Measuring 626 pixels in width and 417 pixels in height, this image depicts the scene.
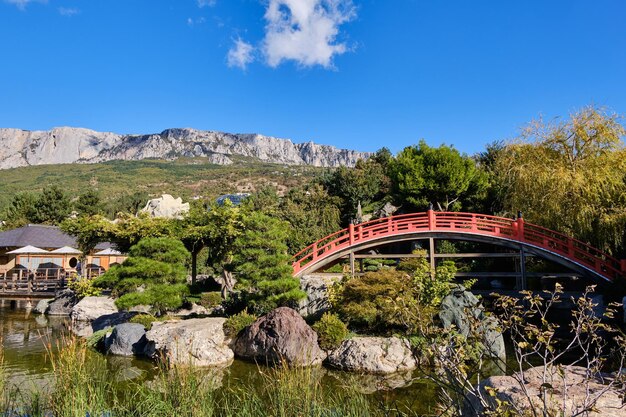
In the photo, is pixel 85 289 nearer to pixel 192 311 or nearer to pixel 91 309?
pixel 91 309

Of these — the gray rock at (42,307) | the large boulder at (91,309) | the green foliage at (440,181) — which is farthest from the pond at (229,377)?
the green foliage at (440,181)

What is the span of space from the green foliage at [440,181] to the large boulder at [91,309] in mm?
15762

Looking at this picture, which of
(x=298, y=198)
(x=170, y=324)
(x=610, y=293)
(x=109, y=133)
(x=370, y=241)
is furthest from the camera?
(x=109, y=133)

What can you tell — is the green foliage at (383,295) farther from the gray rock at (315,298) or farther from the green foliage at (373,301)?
the gray rock at (315,298)

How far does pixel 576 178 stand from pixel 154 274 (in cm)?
1453

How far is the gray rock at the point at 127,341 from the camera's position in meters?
10.6

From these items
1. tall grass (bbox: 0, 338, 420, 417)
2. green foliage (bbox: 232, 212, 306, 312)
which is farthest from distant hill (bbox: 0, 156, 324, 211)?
tall grass (bbox: 0, 338, 420, 417)

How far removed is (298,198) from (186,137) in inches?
4298

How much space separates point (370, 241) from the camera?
15.5 meters

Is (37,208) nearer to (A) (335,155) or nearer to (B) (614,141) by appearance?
(B) (614,141)

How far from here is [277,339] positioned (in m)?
9.81

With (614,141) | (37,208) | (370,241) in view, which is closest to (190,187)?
(37,208)

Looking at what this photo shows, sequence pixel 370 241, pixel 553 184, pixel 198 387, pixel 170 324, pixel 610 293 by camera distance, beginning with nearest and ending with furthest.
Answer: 1. pixel 198 387
2. pixel 170 324
3. pixel 610 293
4. pixel 553 184
5. pixel 370 241

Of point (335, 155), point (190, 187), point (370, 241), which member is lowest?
point (370, 241)
